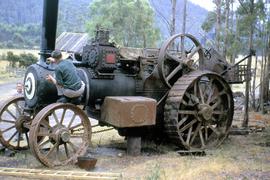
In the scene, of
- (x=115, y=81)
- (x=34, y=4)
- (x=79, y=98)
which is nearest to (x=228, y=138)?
(x=115, y=81)

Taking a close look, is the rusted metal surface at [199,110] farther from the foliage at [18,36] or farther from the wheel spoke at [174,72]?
the foliage at [18,36]

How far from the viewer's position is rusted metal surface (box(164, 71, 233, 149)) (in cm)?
955

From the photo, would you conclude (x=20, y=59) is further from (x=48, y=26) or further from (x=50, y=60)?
(x=50, y=60)

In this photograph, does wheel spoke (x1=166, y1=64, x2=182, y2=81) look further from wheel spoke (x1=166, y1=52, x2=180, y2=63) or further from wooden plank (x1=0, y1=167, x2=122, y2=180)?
wooden plank (x1=0, y1=167, x2=122, y2=180)

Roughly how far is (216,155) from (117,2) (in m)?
32.5

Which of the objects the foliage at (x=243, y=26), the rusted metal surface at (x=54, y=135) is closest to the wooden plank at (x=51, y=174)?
the rusted metal surface at (x=54, y=135)

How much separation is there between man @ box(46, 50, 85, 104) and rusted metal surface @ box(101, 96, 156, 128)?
0.84 meters

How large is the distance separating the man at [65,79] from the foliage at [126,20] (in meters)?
31.0

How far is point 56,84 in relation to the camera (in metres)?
8.12

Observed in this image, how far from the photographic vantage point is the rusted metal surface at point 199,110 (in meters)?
9.55

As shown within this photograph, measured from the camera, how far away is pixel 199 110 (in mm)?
9984

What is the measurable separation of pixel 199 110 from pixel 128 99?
196 cm

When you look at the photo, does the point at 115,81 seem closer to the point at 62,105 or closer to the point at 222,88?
the point at 62,105

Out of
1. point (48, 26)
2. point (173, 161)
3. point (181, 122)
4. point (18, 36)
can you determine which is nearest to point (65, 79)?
point (48, 26)
